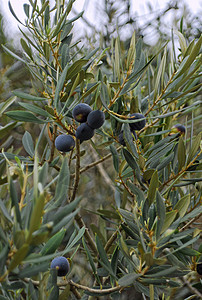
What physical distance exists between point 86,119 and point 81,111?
20 millimetres

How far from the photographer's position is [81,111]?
0.65 m

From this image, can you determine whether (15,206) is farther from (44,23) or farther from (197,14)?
(197,14)

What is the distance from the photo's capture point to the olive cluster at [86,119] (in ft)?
2.10

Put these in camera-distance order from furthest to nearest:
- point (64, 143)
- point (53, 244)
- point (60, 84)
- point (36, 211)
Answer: point (64, 143) → point (60, 84) → point (53, 244) → point (36, 211)

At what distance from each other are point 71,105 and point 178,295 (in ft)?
2.46

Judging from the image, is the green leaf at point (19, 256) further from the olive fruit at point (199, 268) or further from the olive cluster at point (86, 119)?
the olive fruit at point (199, 268)

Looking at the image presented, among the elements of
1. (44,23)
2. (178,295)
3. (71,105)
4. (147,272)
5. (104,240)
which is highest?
(44,23)

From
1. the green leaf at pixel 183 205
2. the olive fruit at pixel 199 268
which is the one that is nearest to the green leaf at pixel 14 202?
the green leaf at pixel 183 205

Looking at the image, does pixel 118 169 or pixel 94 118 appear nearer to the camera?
pixel 94 118

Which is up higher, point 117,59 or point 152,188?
point 117,59

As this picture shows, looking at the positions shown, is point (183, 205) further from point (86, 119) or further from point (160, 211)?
point (86, 119)

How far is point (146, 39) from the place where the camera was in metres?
1.91

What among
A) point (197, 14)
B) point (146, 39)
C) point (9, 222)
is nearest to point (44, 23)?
point (9, 222)

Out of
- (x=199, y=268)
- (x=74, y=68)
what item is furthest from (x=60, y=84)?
(x=199, y=268)
